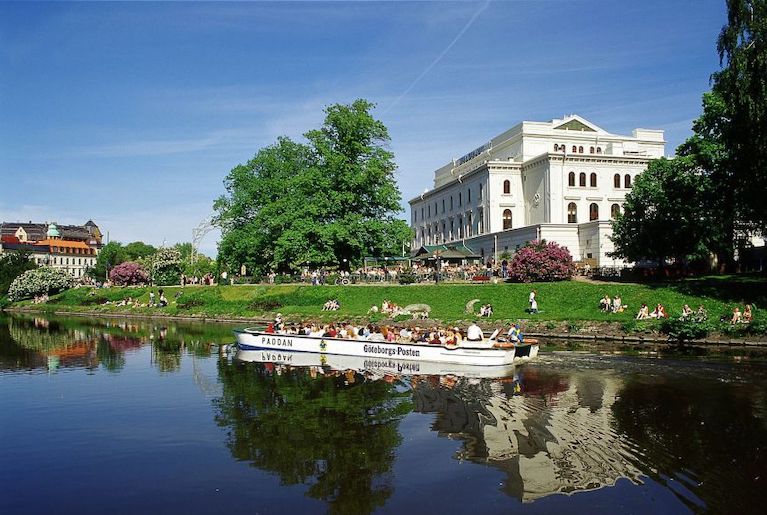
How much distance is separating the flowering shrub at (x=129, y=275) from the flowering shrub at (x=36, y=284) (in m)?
8.38

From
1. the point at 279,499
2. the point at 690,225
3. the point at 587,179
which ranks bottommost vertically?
the point at 279,499

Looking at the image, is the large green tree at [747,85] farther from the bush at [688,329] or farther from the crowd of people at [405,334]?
the crowd of people at [405,334]

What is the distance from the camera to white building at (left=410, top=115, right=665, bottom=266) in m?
70.4

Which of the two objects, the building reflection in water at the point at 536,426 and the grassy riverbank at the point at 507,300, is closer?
the building reflection in water at the point at 536,426

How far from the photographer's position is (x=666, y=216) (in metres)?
49.2

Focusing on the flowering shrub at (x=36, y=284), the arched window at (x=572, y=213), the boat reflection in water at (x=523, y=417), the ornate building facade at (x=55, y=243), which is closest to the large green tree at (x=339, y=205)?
the arched window at (x=572, y=213)

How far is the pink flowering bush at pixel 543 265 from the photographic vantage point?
1961 inches

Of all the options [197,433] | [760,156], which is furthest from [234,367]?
[760,156]

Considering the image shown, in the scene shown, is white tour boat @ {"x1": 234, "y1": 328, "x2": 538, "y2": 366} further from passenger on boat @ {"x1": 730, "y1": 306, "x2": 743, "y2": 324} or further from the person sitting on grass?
the person sitting on grass

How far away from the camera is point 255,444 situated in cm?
1667

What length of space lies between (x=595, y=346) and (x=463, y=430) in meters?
18.9

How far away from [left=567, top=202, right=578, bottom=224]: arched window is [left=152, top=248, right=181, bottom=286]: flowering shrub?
49.6m

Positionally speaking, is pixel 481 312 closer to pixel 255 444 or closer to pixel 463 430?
pixel 463 430

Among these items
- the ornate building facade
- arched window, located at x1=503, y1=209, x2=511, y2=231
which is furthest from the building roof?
arched window, located at x1=503, y1=209, x2=511, y2=231
